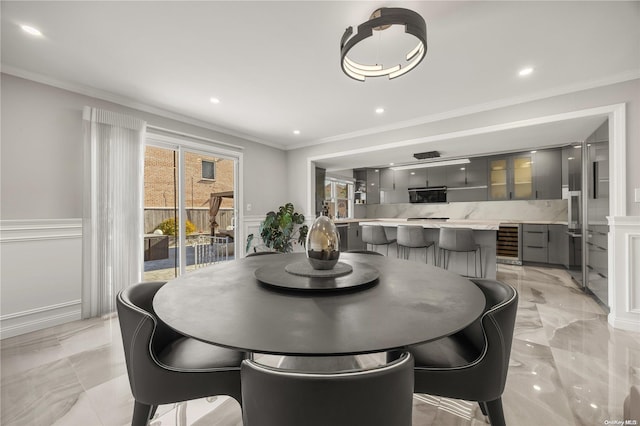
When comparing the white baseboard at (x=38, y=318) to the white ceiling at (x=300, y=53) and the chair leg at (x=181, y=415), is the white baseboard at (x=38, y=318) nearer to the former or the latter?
the chair leg at (x=181, y=415)

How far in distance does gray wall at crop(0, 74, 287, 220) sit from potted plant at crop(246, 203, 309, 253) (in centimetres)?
247

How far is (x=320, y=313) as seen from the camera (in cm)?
93

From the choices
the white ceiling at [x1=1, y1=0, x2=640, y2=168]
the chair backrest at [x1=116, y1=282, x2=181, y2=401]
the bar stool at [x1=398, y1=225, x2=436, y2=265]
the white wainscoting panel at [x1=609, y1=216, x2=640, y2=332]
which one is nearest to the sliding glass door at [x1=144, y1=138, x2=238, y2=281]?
the white ceiling at [x1=1, y1=0, x2=640, y2=168]

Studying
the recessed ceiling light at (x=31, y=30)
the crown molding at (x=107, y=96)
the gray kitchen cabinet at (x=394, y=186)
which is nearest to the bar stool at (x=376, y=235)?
the gray kitchen cabinet at (x=394, y=186)

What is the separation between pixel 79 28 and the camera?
1.97 metres

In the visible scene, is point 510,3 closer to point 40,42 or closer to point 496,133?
point 496,133

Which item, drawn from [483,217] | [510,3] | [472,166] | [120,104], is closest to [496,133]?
[510,3]

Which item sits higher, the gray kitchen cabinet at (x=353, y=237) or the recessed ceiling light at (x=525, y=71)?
the recessed ceiling light at (x=525, y=71)

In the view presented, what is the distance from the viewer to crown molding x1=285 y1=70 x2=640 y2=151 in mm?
2688

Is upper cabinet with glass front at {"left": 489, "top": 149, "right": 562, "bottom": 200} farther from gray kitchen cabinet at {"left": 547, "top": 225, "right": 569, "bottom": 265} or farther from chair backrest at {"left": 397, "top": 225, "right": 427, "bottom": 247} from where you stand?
chair backrest at {"left": 397, "top": 225, "right": 427, "bottom": 247}

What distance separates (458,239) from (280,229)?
2908 millimetres

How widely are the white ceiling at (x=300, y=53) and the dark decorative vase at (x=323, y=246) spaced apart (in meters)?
1.46

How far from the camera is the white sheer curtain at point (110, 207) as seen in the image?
2.87 metres

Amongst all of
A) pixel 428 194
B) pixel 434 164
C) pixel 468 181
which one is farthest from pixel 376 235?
pixel 468 181
